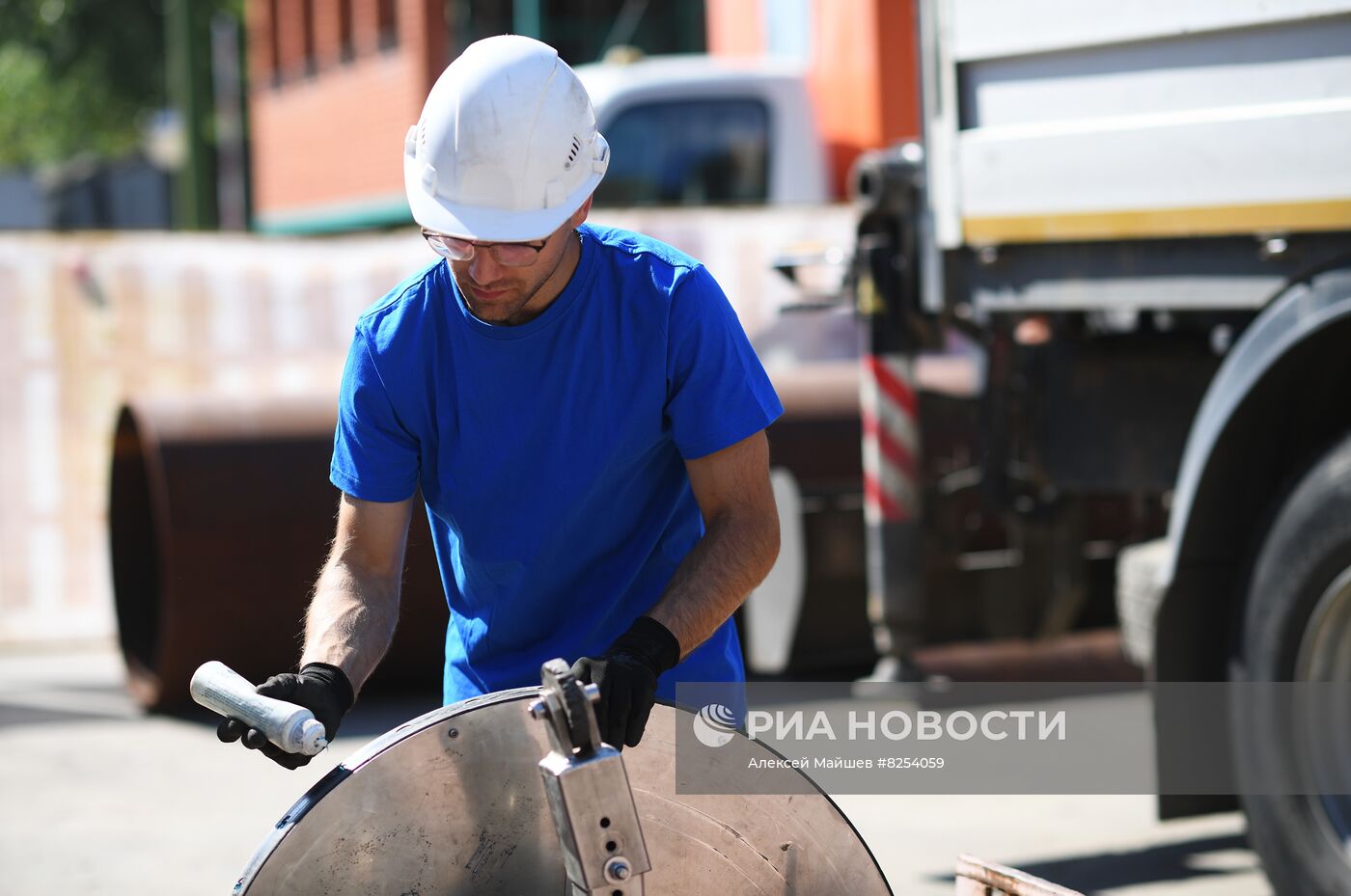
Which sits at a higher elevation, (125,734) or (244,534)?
(244,534)

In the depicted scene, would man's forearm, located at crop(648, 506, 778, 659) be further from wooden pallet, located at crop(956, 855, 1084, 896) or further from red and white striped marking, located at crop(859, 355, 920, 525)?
red and white striped marking, located at crop(859, 355, 920, 525)

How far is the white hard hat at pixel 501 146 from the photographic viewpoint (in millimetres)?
2551

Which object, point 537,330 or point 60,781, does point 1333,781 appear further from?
point 60,781

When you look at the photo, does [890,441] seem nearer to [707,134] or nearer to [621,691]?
[621,691]

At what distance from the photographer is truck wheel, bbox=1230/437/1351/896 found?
4164 millimetres

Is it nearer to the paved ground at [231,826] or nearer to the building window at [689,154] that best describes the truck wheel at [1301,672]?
the paved ground at [231,826]

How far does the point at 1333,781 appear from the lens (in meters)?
4.29

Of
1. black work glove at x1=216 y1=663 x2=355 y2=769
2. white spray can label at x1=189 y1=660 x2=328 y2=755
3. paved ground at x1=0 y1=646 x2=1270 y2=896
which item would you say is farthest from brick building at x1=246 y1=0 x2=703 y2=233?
white spray can label at x1=189 y1=660 x2=328 y2=755

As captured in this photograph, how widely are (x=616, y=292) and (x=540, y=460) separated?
0.27 meters

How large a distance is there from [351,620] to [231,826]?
3599 mm

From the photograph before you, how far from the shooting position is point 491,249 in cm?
264

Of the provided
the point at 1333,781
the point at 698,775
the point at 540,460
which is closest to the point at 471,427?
the point at 540,460

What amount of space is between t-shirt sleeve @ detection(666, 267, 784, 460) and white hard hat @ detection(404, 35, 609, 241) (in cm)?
24

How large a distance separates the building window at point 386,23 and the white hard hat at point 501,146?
18.8 m
